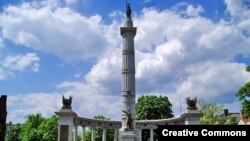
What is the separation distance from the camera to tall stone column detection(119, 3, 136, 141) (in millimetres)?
41844

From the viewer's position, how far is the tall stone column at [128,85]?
4184cm

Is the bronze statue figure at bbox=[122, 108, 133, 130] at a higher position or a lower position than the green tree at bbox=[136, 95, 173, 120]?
lower

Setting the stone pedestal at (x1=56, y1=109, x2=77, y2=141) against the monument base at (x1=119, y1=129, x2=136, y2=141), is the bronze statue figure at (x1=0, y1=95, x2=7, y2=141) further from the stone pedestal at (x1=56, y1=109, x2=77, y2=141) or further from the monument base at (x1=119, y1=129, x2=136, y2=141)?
the monument base at (x1=119, y1=129, x2=136, y2=141)

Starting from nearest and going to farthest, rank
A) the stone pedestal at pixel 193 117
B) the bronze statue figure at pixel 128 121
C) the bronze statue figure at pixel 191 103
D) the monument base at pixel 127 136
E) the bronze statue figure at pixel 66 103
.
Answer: the bronze statue figure at pixel 66 103, the monument base at pixel 127 136, the bronze statue figure at pixel 128 121, the stone pedestal at pixel 193 117, the bronze statue figure at pixel 191 103

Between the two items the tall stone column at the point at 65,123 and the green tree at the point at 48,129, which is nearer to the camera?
the tall stone column at the point at 65,123

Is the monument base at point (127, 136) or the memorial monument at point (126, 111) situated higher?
the memorial monument at point (126, 111)

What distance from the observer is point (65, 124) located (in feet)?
129

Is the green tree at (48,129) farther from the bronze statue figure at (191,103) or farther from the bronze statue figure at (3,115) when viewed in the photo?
the bronze statue figure at (3,115)

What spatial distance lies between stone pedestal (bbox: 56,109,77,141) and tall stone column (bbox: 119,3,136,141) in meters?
6.71

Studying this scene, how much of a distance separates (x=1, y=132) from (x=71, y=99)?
16480 mm

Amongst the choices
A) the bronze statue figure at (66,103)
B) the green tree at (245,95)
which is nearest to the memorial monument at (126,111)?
the bronze statue figure at (66,103)

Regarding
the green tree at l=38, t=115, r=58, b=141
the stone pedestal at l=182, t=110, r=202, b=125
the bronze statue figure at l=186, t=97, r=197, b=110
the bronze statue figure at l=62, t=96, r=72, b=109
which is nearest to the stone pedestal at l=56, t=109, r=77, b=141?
the bronze statue figure at l=62, t=96, r=72, b=109

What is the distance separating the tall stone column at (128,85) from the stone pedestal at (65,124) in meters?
6.71

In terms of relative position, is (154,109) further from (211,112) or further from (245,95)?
(245,95)
